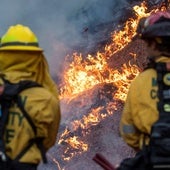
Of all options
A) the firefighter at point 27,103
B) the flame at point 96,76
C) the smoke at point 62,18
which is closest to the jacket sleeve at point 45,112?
the firefighter at point 27,103

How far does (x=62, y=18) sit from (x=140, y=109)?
31.7 feet

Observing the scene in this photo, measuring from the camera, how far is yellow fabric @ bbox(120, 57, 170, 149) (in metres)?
3.88

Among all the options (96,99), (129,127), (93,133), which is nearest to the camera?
(129,127)

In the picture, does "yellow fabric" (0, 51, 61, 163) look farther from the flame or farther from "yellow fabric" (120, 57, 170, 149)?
the flame

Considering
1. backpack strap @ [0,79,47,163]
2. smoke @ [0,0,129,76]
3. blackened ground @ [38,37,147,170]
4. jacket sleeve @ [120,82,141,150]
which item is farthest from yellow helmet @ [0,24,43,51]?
smoke @ [0,0,129,76]

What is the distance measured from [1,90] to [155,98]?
102cm

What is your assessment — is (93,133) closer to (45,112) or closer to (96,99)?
(96,99)

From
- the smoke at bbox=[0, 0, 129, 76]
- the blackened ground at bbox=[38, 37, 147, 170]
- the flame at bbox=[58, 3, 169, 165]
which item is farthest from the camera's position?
the smoke at bbox=[0, 0, 129, 76]

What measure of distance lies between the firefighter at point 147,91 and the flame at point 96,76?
206 inches

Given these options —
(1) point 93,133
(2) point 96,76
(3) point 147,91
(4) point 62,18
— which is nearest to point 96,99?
(1) point 93,133

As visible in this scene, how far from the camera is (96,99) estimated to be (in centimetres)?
1031

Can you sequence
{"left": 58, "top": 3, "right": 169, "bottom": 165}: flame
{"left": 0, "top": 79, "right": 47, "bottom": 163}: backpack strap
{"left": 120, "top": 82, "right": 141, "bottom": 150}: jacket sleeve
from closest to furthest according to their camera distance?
{"left": 0, "top": 79, "right": 47, "bottom": 163}: backpack strap < {"left": 120, "top": 82, "right": 141, "bottom": 150}: jacket sleeve < {"left": 58, "top": 3, "right": 169, "bottom": 165}: flame

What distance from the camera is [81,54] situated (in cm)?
1227

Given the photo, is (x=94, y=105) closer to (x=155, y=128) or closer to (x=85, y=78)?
(x=85, y=78)
